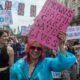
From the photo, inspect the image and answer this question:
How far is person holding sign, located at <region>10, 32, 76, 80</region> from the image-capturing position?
14.3 feet

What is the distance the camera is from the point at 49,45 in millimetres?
4695

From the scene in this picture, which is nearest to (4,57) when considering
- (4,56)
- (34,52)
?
(4,56)

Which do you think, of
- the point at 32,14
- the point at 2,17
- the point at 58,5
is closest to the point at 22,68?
the point at 58,5

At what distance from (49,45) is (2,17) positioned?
1041 centimetres

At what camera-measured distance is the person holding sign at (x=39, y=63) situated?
4.35 metres

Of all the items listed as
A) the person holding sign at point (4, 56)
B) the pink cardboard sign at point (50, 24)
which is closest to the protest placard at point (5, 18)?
the person holding sign at point (4, 56)

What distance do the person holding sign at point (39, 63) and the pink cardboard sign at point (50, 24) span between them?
0.58 feet

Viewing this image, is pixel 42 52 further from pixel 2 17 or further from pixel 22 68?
pixel 2 17

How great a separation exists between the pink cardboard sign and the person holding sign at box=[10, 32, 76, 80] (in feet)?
0.58

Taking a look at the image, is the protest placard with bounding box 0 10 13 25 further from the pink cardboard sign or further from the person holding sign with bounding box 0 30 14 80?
the pink cardboard sign

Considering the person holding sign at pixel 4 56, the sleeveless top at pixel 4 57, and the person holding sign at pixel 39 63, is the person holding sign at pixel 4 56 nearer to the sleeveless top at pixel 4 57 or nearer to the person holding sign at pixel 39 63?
the sleeveless top at pixel 4 57

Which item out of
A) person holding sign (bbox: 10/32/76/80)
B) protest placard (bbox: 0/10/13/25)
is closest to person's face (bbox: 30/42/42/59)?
person holding sign (bbox: 10/32/76/80)

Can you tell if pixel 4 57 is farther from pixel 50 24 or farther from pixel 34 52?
pixel 34 52

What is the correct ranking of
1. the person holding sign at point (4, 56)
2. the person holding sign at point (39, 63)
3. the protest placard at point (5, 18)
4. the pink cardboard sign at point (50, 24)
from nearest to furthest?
the person holding sign at point (39, 63) → the pink cardboard sign at point (50, 24) → the person holding sign at point (4, 56) → the protest placard at point (5, 18)
